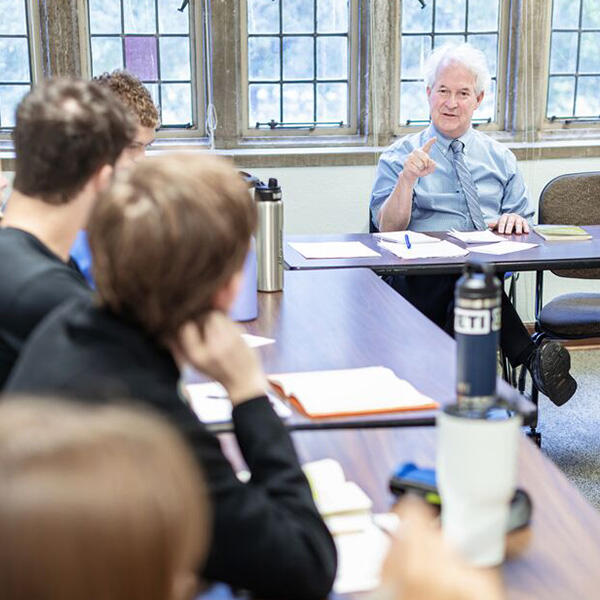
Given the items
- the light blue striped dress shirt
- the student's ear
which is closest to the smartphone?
the student's ear

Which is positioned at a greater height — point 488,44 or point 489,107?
point 488,44

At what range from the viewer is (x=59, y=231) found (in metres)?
1.77

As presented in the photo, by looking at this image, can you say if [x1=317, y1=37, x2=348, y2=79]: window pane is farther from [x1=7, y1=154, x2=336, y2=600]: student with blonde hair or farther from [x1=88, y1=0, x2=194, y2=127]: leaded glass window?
[x1=7, y1=154, x2=336, y2=600]: student with blonde hair

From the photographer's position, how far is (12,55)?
15.6ft

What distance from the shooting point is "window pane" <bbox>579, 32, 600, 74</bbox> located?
16.6 feet

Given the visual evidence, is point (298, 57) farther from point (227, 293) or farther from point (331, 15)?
point (227, 293)

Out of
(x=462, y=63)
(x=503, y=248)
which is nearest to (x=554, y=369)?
(x=503, y=248)

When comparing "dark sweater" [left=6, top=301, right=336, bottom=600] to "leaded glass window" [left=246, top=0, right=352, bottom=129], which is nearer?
"dark sweater" [left=6, top=301, right=336, bottom=600]

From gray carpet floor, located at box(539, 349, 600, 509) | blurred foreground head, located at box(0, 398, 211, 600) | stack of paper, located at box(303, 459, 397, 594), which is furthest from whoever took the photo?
gray carpet floor, located at box(539, 349, 600, 509)

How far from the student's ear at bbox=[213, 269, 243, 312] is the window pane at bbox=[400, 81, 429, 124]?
3.97 m

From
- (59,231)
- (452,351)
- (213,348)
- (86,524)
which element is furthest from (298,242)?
(86,524)

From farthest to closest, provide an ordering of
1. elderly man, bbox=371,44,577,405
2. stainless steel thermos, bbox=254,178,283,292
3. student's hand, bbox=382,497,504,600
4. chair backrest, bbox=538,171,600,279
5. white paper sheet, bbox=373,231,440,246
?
chair backrest, bbox=538,171,600,279, elderly man, bbox=371,44,577,405, white paper sheet, bbox=373,231,440,246, stainless steel thermos, bbox=254,178,283,292, student's hand, bbox=382,497,504,600

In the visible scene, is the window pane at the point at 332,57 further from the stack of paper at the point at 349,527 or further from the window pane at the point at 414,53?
the stack of paper at the point at 349,527

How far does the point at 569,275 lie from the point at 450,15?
1551 millimetres
